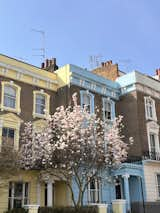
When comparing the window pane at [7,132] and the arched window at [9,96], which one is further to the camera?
the arched window at [9,96]

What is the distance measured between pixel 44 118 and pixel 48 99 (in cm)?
179

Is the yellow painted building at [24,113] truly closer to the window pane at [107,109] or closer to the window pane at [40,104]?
the window pane at [40,104]

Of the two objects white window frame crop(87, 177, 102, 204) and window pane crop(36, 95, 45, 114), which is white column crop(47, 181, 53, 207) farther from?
window pane crop(36, 95, 45, 114)

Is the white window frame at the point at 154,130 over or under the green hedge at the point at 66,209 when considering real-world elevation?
over

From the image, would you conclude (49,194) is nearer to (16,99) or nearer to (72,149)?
(72,149)

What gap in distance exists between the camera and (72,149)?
2055 cm

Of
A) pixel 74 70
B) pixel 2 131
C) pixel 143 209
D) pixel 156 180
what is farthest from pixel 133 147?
pixel 2 131

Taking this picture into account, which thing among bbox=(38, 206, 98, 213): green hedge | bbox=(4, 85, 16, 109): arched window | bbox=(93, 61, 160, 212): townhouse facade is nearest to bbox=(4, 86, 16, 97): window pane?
bbox=(4, 85, 16, 109): arched window

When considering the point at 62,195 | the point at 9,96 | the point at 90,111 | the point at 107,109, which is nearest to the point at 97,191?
the point at 62,195

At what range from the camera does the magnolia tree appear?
20562 millimetres

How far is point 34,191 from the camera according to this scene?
72.6 ft

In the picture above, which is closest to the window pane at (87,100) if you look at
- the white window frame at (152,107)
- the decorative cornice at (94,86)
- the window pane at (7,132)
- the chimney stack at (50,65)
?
the decorative cornice at (94,86)

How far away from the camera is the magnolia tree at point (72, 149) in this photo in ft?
67.5

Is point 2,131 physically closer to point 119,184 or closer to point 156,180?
point 119,184
